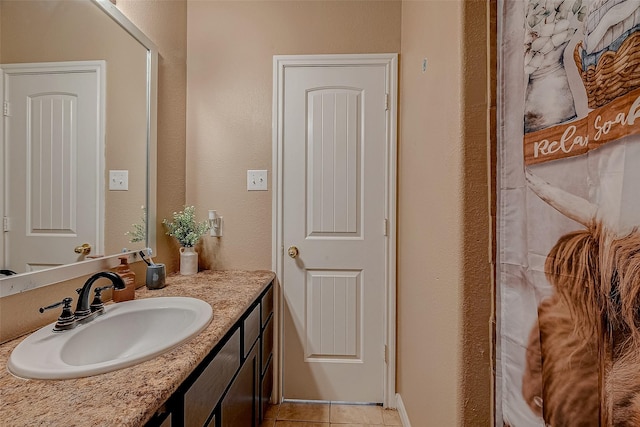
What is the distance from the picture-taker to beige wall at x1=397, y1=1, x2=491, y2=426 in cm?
85

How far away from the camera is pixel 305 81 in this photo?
1.69 meters

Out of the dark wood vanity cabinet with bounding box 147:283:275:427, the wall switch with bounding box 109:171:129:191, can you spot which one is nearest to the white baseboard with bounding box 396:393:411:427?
the dark wood vanity cabinet with bounding box 147:283:275:427

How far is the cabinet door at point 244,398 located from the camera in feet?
3.26

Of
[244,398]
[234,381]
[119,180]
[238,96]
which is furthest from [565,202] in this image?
[238,96]

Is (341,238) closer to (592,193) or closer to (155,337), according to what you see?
(155,337)

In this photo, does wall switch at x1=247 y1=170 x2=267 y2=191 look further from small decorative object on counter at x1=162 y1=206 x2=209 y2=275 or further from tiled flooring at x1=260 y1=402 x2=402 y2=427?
tiled flooring at x1=260 y1=402 x2=402 y2=427

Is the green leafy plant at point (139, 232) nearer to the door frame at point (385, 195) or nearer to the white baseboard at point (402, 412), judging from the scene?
the door frame at point (385, 195)

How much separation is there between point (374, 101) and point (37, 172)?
1.56m

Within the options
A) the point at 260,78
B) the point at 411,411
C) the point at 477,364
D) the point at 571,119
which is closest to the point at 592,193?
the point at 571,119

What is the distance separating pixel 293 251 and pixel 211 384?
35.7 inches

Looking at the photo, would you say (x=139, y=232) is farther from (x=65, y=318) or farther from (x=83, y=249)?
(x=65, y=318)

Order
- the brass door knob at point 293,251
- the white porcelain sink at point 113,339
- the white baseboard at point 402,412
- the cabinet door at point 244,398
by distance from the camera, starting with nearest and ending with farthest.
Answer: the white porcelain sink at point 113,339
the cabinet door at point 244,398
the white baseboard at point 402,412
the brass door knob at point 293,251

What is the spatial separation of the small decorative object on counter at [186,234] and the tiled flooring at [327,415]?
97 cm

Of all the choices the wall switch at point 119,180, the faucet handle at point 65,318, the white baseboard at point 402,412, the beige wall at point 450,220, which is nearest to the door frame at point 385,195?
the white baseboard at point 402,412
